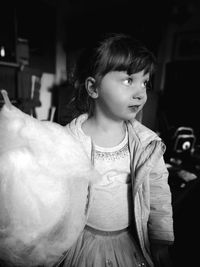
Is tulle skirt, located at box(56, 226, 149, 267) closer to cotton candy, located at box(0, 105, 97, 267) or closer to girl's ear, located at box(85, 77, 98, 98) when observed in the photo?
cotton candy, located at box(0, 105, 97, 267)

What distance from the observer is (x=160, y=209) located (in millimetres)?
750

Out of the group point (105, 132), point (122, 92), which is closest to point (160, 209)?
point (105, 132)

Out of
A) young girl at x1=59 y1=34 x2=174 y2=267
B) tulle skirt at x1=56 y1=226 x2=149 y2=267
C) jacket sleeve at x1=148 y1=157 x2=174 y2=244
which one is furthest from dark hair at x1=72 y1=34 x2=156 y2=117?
tulle skirt at x1=56 y1=226 x2=149 y2=267

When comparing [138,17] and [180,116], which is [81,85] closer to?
[180,116]

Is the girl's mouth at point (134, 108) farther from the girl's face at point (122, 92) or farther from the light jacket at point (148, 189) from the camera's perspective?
the light jacket at point (148, 189)

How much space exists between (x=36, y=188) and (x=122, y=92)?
40cm

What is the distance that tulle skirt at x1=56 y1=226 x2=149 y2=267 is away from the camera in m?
0.69

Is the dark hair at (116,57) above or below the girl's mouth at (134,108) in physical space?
above

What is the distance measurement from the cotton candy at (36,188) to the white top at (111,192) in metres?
0.19

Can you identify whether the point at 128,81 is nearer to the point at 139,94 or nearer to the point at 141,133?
the point at 139,94

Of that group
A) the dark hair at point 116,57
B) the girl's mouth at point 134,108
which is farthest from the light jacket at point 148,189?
the dark hair at point 116,57

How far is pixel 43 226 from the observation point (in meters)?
0.47

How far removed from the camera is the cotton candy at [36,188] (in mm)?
459

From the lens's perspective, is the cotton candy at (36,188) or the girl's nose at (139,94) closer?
the cotton candy at (36,188)
